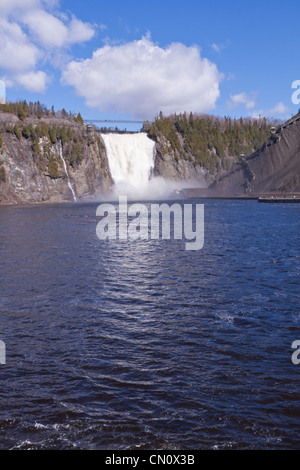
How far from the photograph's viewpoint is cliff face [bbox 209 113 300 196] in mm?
93312

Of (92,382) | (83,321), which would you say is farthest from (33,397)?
(83,321)

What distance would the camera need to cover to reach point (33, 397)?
9.63 m

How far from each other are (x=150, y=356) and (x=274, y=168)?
9639 centimetres

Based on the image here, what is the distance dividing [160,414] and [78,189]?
11991 centimetres

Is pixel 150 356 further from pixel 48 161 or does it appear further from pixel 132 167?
pixel 132 167

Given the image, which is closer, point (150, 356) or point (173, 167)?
point (150, 356)

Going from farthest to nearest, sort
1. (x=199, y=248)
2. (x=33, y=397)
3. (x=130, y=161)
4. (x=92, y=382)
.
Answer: (x=130, y=161), (x=199, y=248), (x=92, y=382), (x=33, y=397)

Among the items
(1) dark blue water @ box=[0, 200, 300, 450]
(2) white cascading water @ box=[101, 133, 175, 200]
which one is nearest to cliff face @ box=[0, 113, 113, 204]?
(2) white cascading water @ box=[101, 133, 175, 200]

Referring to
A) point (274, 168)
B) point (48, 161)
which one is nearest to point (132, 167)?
point (48, 161)

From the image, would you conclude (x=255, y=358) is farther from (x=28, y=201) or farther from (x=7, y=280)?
(x=28, y=201)

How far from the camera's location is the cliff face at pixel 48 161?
4405 inches

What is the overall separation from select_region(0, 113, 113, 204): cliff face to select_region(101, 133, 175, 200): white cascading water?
3038 mm

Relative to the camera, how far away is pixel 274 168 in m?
102

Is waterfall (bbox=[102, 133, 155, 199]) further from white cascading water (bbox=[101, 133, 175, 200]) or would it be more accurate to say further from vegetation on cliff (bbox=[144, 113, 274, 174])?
vegetation on cliff (bbox=[144, 113, 274, 174])
